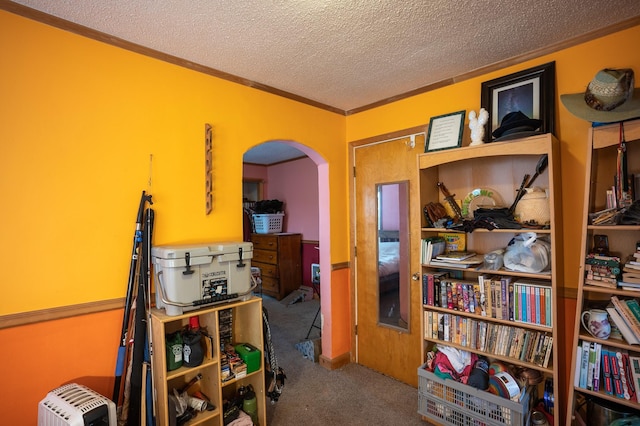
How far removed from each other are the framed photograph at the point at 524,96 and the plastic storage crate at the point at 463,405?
64.6 inches

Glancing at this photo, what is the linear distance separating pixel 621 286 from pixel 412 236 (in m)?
1.32

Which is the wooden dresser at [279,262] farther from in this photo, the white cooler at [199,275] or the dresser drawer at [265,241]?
the white cooler at [199,275]

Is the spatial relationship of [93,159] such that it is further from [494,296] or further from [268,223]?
[268,223]

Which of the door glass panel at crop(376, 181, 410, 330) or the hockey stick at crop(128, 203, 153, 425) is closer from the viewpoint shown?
the hockey stick at crop(128, 203, 153, 425)

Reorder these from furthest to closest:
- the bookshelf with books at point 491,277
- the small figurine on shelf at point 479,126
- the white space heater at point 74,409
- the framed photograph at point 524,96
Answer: the small figurine on shelf at point 479,126 < the framed photograph at point 524,96 < the bookshelf with books at point 491,277 < the white space heater at point 74,409

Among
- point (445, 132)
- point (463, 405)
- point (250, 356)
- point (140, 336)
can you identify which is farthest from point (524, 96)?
point (140, 336)

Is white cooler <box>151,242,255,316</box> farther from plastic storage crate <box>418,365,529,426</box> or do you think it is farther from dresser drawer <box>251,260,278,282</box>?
dresser drawer <box>251,260,278,282</box>

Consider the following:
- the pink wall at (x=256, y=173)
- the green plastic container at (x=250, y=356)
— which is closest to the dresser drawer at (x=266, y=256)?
the pink wall at (x=256, y=173)

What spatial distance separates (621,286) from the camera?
161 centimetres

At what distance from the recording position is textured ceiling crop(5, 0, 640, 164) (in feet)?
5.24

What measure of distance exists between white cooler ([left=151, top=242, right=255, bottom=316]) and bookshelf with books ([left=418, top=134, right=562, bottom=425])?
4.25ft

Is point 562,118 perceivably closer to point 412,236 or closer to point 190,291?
point 412,236

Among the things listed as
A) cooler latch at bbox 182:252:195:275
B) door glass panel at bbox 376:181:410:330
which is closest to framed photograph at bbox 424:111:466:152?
door glass panel at bbox 376:181:410:330

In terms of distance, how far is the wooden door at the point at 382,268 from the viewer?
2682 mm
